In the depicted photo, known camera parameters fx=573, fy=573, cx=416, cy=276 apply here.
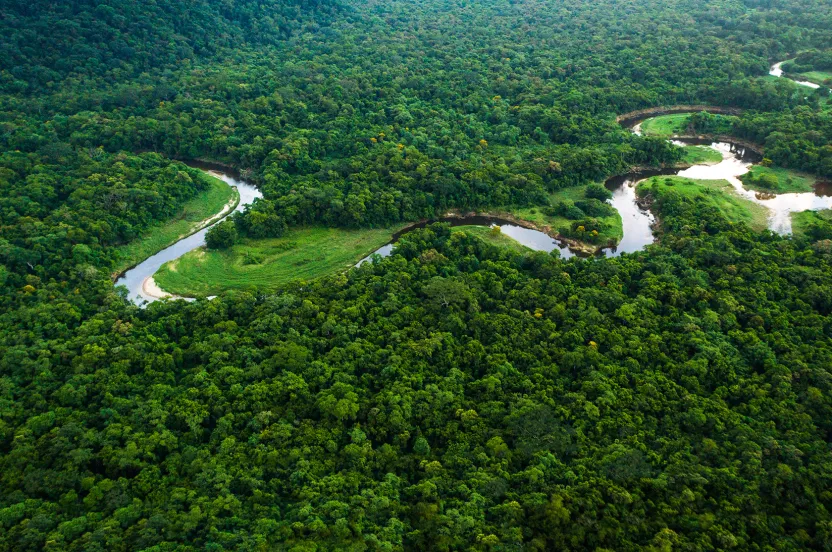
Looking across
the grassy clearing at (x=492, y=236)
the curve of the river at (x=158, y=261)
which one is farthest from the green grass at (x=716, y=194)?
the curve of the river at (x=158, y=261)

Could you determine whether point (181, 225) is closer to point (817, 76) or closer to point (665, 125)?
point (665, 125)

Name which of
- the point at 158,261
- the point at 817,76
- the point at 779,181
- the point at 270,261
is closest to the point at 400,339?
the point at 270,261

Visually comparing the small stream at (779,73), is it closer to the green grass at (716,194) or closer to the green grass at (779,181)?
the green grass at (779,181)

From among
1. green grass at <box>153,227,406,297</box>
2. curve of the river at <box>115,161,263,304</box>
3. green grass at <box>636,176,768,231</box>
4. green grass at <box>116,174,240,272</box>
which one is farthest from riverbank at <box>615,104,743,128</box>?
green grass at <box>116,174,240,272</box>

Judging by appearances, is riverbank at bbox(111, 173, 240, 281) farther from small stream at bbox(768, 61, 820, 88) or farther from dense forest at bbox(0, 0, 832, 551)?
small stream at bbox(768, 61, 820, 88)

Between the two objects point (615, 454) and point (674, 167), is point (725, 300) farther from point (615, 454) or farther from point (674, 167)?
point (674, 167)
